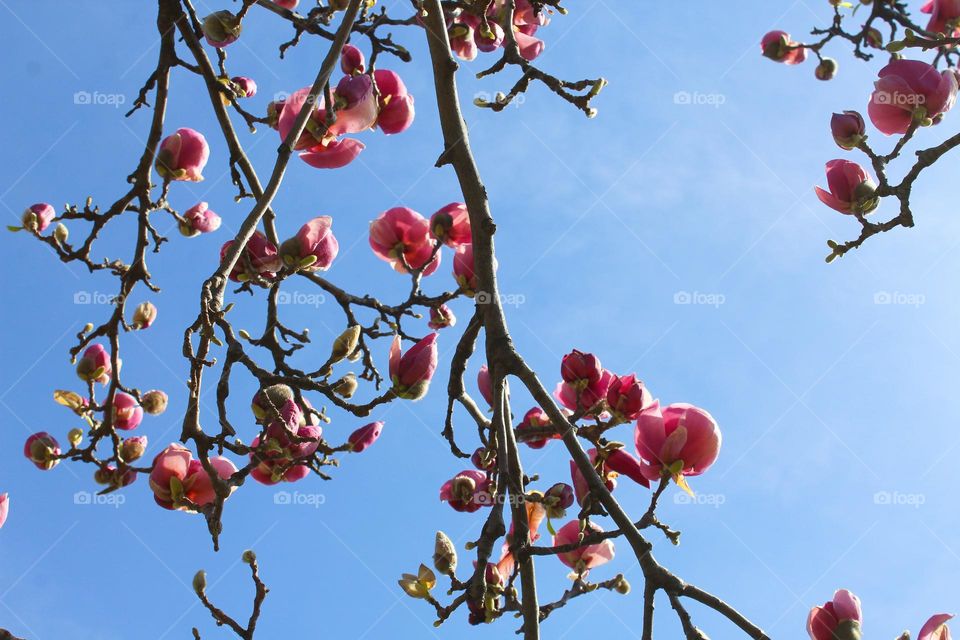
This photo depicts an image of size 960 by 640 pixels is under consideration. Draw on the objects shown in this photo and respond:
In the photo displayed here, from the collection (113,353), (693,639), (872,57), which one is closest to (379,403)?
(693,639)

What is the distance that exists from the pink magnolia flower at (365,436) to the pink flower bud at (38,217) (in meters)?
1.59

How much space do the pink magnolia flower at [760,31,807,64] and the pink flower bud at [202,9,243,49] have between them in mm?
2229

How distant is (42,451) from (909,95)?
2947 millimetres

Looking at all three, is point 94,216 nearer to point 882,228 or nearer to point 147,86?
point 147,86

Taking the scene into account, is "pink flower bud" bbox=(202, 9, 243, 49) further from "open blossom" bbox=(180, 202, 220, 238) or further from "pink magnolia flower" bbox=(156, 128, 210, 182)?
"open blossom" bbox=(180, 202, 220, 238)

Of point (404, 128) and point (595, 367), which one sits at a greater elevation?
point (404, 128)

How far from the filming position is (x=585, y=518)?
173cm

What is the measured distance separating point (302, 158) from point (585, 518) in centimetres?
112

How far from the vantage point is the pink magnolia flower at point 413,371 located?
5.97 ft

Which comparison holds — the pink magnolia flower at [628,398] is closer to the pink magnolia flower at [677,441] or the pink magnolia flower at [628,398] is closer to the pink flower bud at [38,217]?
the pink magnolia flower at [677,441]

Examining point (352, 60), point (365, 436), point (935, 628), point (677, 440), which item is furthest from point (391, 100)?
point (935, 628)

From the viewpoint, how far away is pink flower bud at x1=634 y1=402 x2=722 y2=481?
1.64 metres

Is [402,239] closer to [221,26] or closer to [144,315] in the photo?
[221,26]

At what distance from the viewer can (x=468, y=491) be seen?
2033 mm
